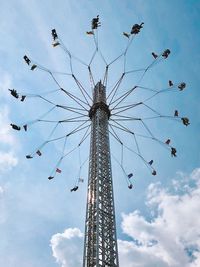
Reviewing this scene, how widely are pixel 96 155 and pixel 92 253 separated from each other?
7.98 metres

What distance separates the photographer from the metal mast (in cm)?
2189

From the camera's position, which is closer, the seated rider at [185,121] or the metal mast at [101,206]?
the metal mast at [101,206]

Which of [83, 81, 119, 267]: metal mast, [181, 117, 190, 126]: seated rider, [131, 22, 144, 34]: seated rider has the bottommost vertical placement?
[83, 81, 119, 267]: metal mast

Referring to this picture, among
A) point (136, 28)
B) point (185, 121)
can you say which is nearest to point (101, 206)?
point (185, 121)

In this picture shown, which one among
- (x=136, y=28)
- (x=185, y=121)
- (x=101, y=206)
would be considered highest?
(x=136, y=28)

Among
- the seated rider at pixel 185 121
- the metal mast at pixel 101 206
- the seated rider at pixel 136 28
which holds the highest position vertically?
the seated rider at pixel 136 28

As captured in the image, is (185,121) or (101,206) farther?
(185,121)

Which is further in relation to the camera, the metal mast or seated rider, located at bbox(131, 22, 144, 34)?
seated rider, located at bbox(131, 22, 144, 34)

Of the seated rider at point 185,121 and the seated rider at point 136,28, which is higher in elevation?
the seated rider at point 136,28

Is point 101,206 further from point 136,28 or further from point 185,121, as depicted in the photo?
point 136,28

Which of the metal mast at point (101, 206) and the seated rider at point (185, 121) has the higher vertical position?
the seated rider at point (185, 121)

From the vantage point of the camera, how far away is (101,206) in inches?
950

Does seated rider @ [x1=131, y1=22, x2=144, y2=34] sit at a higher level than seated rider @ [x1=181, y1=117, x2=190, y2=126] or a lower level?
higher

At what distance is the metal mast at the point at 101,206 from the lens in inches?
862
